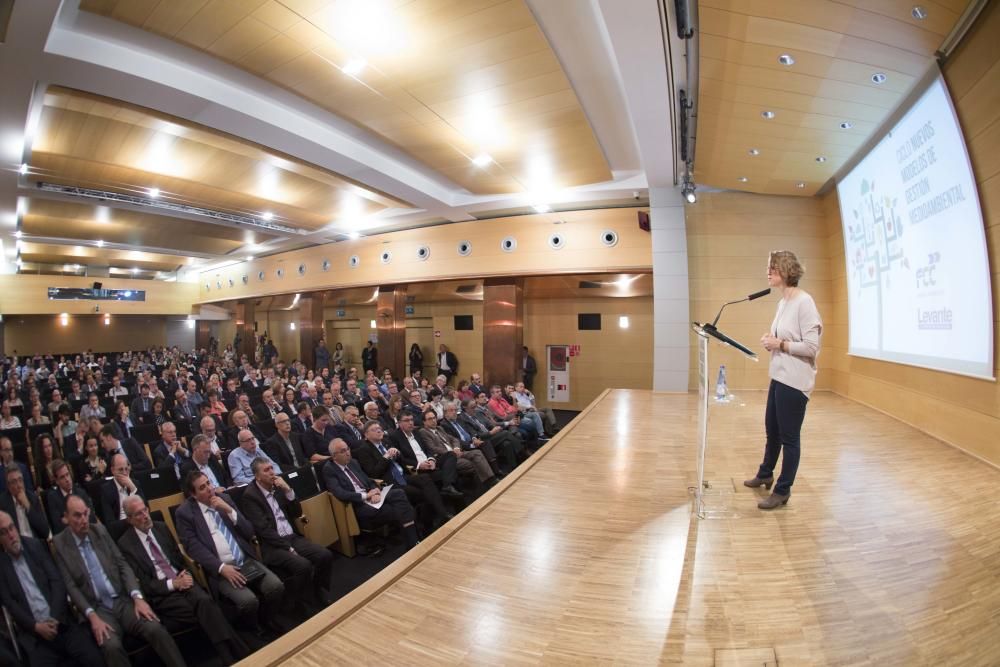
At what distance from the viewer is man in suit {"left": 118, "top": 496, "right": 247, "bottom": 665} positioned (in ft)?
8.41

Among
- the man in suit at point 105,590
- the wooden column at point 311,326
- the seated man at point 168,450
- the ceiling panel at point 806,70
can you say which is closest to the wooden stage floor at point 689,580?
the man in suit at point 105,590

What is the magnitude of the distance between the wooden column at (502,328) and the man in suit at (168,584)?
7428mm

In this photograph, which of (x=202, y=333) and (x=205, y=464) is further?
(x=202, y=333)

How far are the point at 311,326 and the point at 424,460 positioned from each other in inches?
395

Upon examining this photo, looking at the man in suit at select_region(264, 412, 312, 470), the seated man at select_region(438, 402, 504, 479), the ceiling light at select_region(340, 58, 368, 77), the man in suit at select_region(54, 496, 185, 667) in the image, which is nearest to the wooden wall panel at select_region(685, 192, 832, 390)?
the seated man at select_region(438, 402, 504, 479)

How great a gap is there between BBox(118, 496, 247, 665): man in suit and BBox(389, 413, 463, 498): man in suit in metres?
2.18

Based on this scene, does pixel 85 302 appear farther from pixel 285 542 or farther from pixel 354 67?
pixel 285 542

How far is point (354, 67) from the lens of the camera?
4.36 m

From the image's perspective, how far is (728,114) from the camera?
16.0 feet

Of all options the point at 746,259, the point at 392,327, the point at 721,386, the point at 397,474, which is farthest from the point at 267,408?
the point at 746,259

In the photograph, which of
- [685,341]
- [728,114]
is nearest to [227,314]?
[685,341]

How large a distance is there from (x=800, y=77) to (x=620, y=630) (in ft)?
15.5

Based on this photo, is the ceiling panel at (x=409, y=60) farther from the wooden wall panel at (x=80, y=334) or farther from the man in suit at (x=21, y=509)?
the wooden wall panel at (x=80, y=334)

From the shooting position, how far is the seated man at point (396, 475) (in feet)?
14.3
